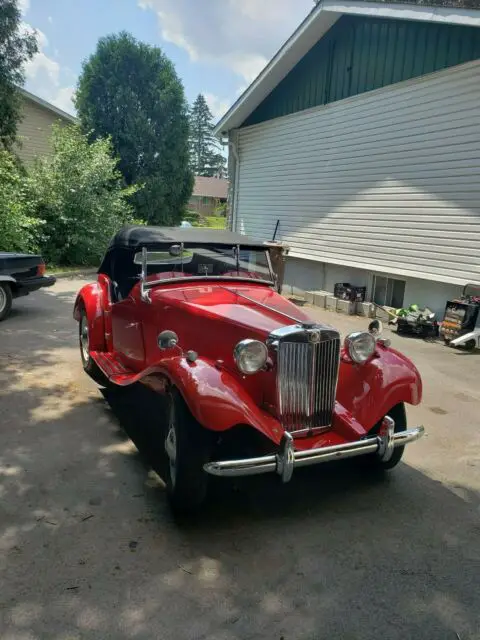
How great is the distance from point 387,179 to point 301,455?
8.62 meters

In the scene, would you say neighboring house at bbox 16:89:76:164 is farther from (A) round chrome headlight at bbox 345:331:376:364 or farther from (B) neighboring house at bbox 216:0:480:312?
(A) round chrome headlight at bbox 345:331:376:364

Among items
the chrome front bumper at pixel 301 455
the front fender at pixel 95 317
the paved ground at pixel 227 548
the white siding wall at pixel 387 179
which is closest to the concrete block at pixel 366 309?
the white siding wall at pixel 387 179

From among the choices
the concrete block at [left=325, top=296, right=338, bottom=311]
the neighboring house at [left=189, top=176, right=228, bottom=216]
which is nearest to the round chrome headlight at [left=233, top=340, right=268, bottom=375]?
the concrete block at [left=325, top=296, right=338, bottom=311]

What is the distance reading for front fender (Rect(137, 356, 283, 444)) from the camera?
9.09 ft

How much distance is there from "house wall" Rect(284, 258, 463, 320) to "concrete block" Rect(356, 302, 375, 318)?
52 centimetres

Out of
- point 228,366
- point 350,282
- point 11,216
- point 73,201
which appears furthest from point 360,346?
point 73,201

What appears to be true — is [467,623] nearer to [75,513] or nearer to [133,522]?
[133,522]

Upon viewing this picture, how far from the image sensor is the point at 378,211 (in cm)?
1032

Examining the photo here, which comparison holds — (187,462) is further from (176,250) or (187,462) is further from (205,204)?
(205,204)

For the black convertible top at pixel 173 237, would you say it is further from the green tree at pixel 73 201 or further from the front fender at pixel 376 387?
the green tree at pixel 73 201

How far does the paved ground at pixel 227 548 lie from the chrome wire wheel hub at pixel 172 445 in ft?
1.05

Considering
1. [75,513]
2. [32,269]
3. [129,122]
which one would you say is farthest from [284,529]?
[129,122]

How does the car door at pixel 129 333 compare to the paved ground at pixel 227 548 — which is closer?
the paved ground at pixel 227 548

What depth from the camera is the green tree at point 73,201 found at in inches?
591
